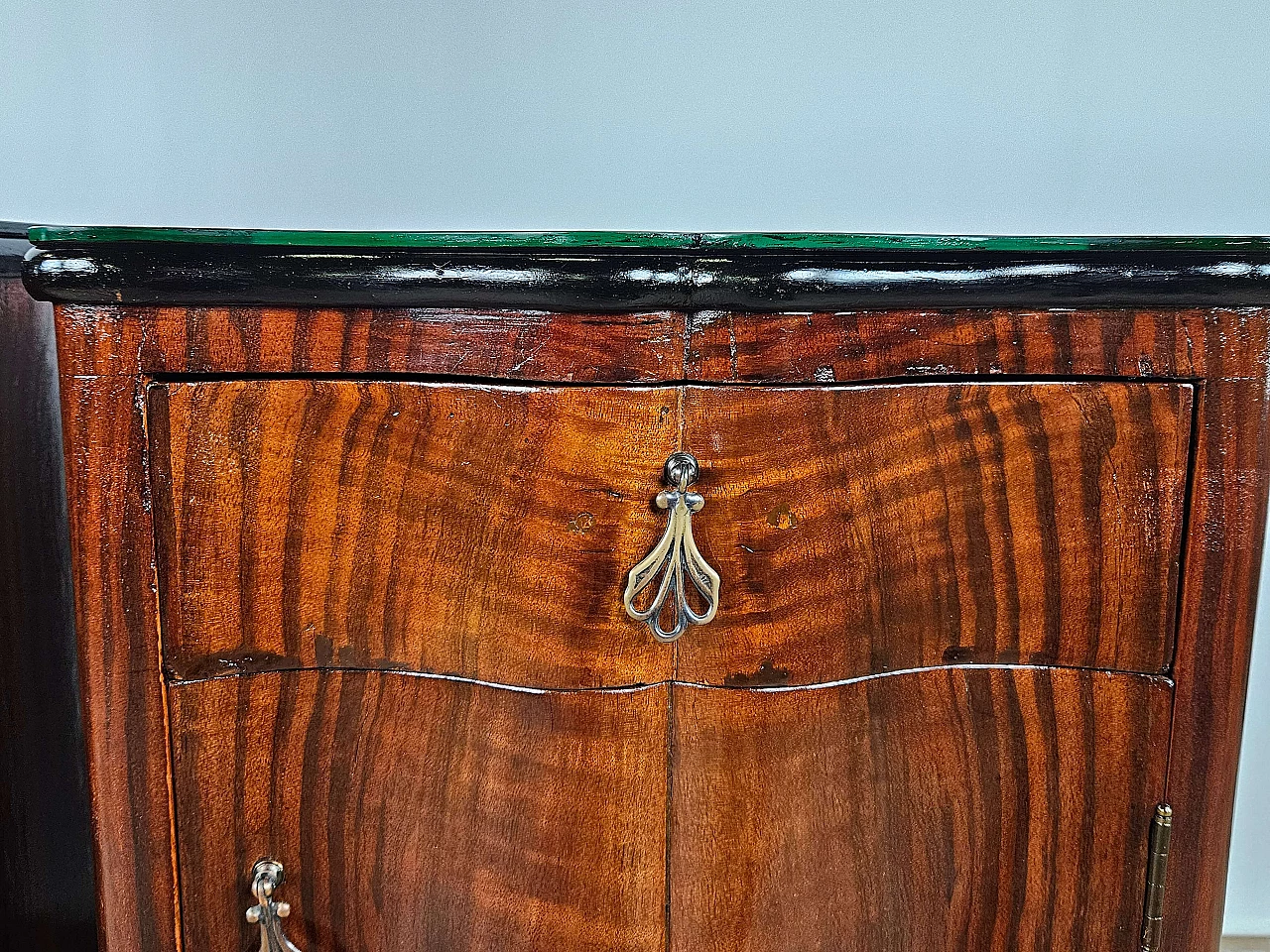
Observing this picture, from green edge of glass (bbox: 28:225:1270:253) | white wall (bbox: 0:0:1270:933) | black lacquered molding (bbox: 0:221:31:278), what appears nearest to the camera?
green edge of glass (bbox: 28:225:1270:253)

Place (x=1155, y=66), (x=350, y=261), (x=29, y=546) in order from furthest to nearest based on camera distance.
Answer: (x=1155, y=66)
(x=29, y=546)
(x=350, y=261)

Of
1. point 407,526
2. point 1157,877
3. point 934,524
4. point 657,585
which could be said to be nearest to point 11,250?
point 407,526

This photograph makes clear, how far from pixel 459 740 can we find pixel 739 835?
0.51 feet

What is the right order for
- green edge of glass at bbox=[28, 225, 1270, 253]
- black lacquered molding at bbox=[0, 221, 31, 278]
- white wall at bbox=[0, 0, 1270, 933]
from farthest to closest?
white wall at bbox=[0, 0, 1270, 933] < black lacquered molding at bbox=[0, 221, 31, 278] < green edge of glass at bbox=[28, 225, 1270, 253]

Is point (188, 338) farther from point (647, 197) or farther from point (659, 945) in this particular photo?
point (647, 197)

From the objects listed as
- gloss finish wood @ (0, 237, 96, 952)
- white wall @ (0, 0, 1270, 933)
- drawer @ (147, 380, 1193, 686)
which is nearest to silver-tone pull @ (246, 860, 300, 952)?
drawer @ (147, 380, 1193, 686)

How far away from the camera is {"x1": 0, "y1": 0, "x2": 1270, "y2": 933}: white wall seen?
0.94 meters

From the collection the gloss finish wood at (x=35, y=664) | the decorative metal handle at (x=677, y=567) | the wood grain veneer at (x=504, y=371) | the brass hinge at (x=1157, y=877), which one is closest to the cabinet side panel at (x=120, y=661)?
the wood grain veneer at (x=504, y=371)

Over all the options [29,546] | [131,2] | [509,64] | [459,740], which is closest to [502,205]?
[509,64]

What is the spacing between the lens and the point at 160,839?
48 cm

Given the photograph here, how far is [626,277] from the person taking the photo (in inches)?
17.1

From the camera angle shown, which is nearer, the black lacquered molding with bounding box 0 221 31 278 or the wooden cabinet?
the wooden cabinet

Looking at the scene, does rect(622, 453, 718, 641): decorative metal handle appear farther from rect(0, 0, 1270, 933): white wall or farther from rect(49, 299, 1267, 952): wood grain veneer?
rect(0, 0, 1270, 933): white wall

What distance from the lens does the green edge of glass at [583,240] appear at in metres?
0.42
